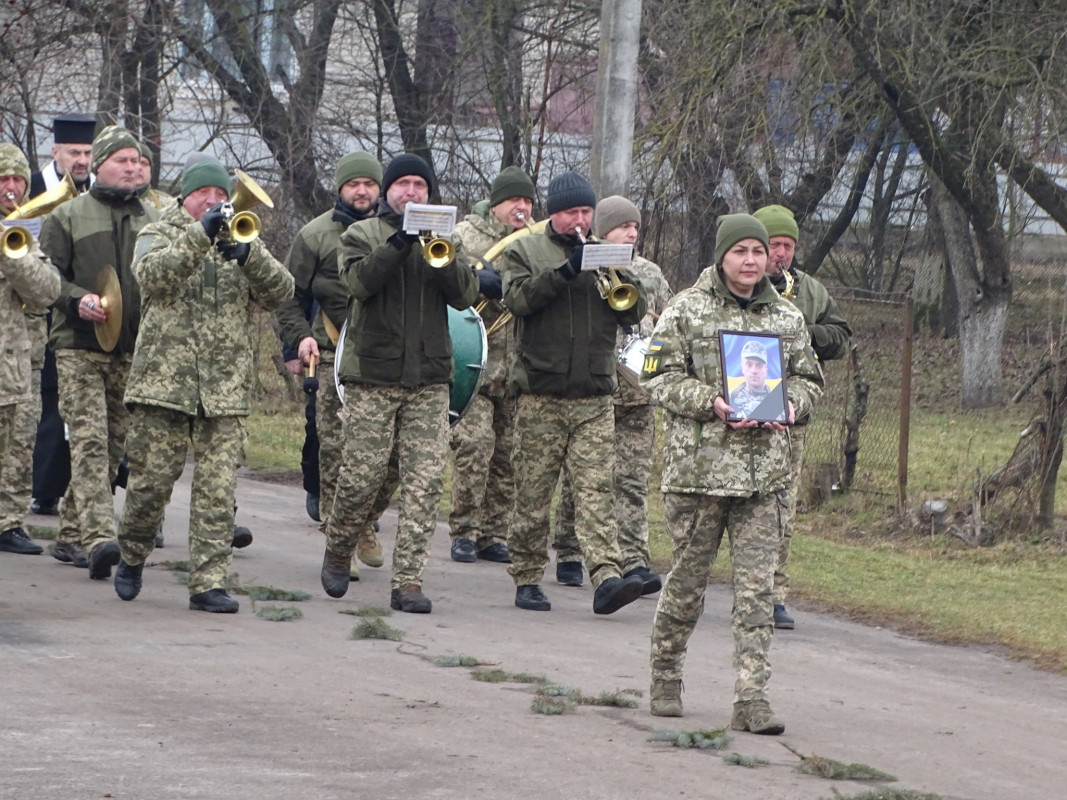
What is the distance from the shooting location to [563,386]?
28.0 feet

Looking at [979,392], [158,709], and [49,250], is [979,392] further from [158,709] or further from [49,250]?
[158,709]

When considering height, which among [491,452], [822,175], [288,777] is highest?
[822,175]

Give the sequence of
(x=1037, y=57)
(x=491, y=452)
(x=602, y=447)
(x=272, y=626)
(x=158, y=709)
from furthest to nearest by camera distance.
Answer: (x=1037, y=57)
(x=491, y=452)
(x=602, y=447)
(x=272, y=626)
(x=158, y=709)

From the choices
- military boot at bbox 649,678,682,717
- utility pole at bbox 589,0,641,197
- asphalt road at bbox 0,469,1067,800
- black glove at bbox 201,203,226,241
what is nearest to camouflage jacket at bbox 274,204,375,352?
asphalt road at bbox 0,469,1067,800

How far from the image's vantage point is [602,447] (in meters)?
8.61

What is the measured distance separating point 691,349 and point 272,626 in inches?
96.4

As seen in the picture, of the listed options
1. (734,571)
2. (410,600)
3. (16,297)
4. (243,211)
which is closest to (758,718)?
(734,571)

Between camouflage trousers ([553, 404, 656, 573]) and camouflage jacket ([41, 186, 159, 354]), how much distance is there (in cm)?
243

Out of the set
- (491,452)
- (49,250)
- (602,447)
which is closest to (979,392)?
(491,452)

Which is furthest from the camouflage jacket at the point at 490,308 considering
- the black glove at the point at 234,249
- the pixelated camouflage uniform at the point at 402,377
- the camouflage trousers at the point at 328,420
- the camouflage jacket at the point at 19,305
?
the camouflage jacket at the point at 19,305

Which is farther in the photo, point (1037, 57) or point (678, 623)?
point (1037, 57)

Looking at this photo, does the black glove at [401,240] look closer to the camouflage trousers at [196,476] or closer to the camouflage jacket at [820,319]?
the camouflage trousers at [196,476]

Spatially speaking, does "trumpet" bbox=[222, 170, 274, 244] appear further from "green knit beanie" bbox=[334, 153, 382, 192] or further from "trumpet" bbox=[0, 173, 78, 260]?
"green knit beanie" bbox=[334, 153, 382, 192]

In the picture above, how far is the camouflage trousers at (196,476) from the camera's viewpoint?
7.96 meters
